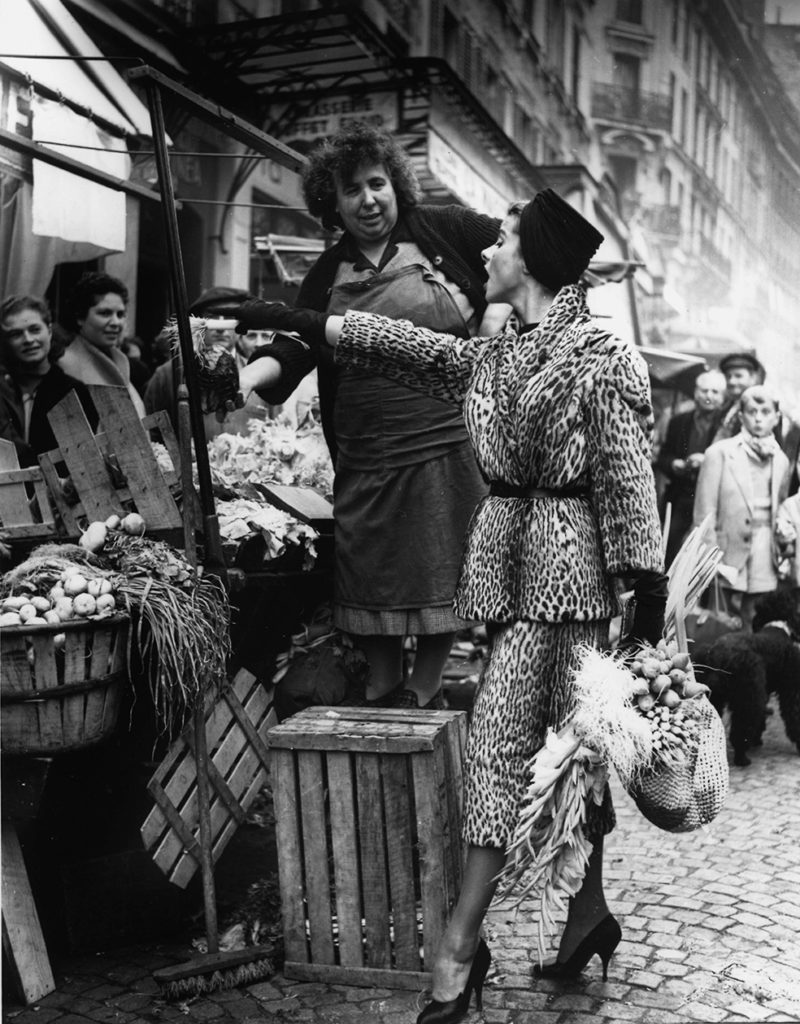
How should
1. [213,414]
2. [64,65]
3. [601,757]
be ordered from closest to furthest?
[601,757], [64,65], [213,414]

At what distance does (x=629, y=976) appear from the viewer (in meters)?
3.02

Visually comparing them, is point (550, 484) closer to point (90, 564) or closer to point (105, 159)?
point (90, 564)

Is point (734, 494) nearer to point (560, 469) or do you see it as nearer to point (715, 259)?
point (715, 259)

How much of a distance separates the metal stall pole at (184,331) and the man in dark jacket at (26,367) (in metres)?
1.46

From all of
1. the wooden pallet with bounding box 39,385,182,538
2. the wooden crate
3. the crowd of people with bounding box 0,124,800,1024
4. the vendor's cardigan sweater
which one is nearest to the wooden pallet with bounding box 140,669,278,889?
the wooden crate

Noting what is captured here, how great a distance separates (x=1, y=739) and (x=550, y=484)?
5.09 ft

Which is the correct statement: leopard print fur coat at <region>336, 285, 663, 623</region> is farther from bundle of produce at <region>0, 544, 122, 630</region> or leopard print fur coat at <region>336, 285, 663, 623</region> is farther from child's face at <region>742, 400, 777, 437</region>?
child's face at <region>742, 400, 777, 437</region>

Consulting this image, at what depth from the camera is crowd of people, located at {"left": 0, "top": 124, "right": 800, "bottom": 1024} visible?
8.75ft

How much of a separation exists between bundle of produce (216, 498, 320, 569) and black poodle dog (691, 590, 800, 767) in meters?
2.32

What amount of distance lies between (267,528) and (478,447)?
3.89 ft

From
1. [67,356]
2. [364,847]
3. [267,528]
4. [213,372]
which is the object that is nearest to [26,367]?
[67,356]

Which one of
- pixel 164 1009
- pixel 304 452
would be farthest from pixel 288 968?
pixel 304 452

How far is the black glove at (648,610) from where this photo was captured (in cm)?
267

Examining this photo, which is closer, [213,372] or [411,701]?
[213,372]
